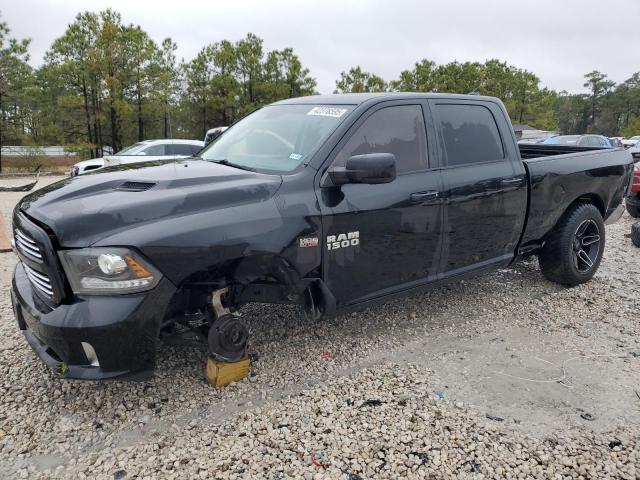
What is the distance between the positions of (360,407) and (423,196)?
1.54 m

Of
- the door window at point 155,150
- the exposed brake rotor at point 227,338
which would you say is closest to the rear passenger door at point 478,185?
the exposed brake rotor at point 227,338

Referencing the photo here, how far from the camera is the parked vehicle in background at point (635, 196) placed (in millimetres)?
8750

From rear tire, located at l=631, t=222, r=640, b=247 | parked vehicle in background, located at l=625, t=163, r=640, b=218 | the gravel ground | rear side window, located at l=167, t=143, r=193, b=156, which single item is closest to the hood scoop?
the gravel ground

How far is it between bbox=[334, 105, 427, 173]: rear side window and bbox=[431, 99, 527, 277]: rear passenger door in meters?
0.20

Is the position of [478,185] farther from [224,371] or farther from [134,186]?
[134,186]

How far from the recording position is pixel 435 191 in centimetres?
346

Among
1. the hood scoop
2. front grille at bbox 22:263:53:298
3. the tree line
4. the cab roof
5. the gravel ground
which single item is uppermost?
the tree line

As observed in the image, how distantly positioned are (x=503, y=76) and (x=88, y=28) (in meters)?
35.1

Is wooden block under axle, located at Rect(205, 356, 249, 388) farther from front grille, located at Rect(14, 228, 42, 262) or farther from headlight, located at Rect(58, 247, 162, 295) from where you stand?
front grille, located at Rect(14, 228, 42, 262)

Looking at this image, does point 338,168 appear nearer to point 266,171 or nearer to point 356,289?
point 266,171

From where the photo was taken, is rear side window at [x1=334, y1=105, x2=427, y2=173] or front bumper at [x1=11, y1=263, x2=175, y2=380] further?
rear side window at [x1=334, y1=105, x2=427, y2=173]

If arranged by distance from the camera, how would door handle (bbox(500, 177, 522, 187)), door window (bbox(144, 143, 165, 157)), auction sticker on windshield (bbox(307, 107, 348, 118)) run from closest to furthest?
auction sticker on windshield (bbox(307, 107, 348, 118)), door handle (bbox(500, 177, 522, 187)), door window (bbox(144, 143, 165, 157))

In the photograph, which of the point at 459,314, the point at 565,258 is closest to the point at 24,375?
the point at 459,314

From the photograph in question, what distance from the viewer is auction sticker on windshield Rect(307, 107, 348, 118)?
325 centimetres
